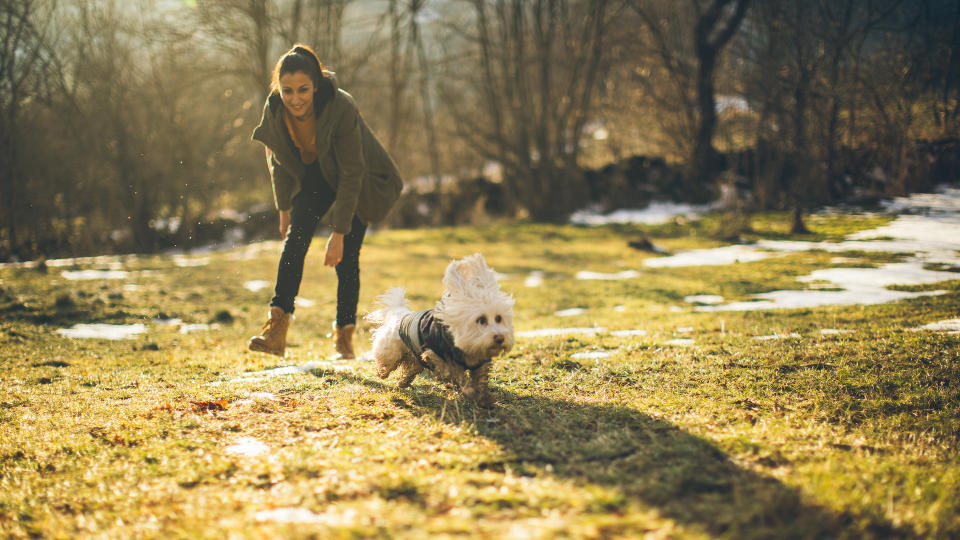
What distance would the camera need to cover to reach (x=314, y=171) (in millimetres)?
4793

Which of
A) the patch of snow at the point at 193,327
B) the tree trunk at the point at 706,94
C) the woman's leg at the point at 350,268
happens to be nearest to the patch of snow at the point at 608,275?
the patch of snow at the point at 193,327

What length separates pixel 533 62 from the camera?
19953 mm

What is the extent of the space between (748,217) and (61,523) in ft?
47.6

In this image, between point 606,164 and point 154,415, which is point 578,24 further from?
point 154,415

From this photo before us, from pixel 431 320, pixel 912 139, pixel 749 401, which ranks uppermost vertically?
pixel 912 139

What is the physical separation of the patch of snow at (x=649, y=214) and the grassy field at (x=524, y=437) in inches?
442

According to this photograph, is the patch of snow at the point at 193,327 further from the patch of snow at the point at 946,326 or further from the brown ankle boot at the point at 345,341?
the patch of snow at the point at 946,326

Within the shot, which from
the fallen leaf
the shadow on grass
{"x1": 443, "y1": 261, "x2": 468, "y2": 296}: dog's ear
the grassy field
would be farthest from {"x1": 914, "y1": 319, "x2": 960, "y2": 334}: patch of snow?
the fallen leaf

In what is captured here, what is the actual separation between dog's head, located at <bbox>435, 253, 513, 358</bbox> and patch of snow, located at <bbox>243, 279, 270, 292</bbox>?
332 inches

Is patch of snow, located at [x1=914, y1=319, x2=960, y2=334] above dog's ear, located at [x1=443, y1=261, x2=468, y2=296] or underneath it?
underneath

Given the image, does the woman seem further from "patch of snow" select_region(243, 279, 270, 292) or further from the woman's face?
"patch of snow" select_region(243, 279, 270, 292)

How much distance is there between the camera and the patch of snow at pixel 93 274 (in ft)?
37.8

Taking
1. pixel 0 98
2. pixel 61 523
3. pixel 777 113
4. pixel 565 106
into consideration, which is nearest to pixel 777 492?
pixel 61 523

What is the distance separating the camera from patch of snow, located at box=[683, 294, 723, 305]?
27.0ft
